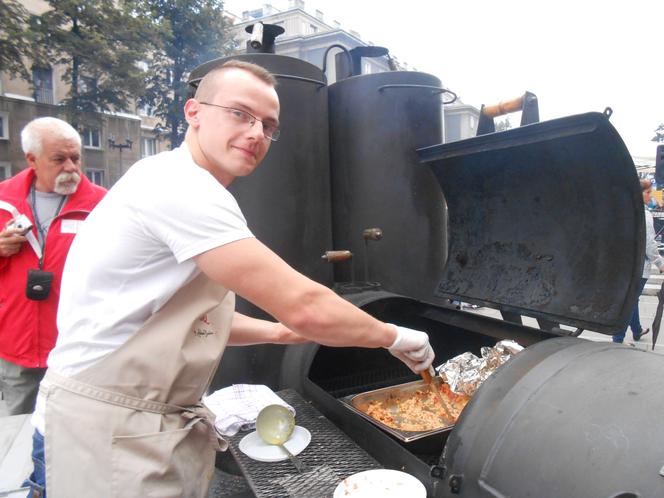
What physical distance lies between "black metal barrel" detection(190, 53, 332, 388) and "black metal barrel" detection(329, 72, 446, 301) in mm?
240

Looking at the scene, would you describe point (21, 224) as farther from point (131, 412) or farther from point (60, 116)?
point (60, 116)

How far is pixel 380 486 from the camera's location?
1409 mm

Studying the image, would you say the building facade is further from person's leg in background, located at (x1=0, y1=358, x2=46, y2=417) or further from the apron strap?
the apron strap

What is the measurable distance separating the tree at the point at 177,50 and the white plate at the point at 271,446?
17.6 m

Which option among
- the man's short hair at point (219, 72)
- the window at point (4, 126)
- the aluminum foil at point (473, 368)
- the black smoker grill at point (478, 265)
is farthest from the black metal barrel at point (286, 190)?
the window at point (4, 126)

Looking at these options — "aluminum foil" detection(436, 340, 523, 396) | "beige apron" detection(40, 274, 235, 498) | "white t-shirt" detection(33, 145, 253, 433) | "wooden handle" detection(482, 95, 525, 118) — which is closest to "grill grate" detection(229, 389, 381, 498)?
"beige apron" detection(40, 274, 235, 498)

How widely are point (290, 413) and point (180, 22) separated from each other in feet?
62.9

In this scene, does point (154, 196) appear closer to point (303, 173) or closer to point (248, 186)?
point (248, 186)

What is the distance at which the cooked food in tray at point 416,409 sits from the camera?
206 cm

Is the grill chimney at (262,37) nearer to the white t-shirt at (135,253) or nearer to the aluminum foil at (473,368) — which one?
the white t-shirt at (135,253)

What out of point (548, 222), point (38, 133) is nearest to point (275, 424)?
point (548, 222)

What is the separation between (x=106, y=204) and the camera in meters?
1.30

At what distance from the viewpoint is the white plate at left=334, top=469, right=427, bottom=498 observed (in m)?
1.36

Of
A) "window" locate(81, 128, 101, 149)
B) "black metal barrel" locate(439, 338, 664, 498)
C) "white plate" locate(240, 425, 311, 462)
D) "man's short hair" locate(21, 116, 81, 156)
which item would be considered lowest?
"white plate" locate(240, 425, 311, 462)
